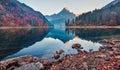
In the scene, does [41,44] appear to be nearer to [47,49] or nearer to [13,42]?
[13,42]

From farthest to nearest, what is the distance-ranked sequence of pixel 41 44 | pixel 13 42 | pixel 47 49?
1. pixel 13 42
2. pixel 41 44
3. pixel 47 49

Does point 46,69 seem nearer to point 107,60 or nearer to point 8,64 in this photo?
point 8,64

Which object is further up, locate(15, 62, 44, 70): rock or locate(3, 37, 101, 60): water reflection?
locate(15, 62, 44, 70): rock

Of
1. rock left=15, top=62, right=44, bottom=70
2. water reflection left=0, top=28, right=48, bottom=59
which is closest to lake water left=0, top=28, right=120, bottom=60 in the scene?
water reflection left=0, top=28, right=48, bottom=59

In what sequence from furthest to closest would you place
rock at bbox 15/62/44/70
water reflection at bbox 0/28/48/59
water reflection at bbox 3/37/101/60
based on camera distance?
water reflection at bbox 0/28/48/59 → water reflection at bbox 3/37/101/60 → rock at bbox 15/62/44/70

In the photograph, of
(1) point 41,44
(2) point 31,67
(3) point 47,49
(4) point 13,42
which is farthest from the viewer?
(4) point 13,42

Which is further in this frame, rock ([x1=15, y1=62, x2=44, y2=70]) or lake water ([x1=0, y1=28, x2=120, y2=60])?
lake water ([x1=0, y1=28, x2=120, y2=60])

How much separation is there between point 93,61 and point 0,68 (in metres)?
12.2

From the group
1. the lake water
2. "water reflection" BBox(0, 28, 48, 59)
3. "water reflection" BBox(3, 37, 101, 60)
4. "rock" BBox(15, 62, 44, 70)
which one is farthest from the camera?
"water reflection" BBox(0, 28, 48, 59)

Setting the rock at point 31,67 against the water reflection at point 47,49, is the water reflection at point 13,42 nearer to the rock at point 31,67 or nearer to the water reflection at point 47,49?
the water reflection at point 47,49

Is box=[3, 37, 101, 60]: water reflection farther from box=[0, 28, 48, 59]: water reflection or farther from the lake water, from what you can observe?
box=[0, 28, 48, 59]: water reflection

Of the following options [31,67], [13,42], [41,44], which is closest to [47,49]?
[41,44]

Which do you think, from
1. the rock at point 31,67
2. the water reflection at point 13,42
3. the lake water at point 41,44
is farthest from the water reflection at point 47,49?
the rock at point 31,67

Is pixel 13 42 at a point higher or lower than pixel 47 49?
lower
